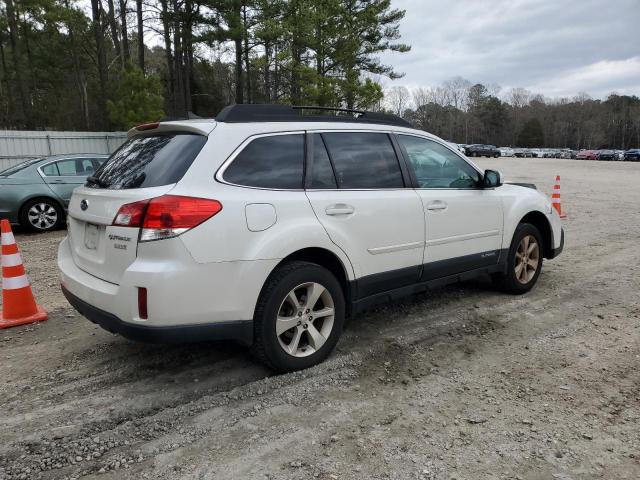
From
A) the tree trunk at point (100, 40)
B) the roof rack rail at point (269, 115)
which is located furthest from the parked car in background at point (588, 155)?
the roof rack rail at point (269, 115)

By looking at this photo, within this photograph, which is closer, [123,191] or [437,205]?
[123,191]

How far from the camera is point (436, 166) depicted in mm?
4445

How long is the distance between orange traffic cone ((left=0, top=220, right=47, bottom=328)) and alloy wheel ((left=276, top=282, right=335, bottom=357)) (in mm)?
2728

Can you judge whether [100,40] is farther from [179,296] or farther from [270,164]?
[179,296]

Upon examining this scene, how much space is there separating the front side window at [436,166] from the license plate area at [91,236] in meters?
2.52

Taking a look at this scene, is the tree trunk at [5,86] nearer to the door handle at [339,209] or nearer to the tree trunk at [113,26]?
the tree trunk at [113,26]

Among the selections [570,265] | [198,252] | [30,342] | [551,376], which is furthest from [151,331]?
[570,265]

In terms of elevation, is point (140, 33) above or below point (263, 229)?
above

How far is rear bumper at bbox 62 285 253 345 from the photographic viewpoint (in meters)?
2.84

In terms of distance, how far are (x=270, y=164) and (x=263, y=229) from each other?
1.63 ft

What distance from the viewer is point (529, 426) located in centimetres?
279

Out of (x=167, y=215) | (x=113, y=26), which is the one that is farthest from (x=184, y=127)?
(x=113, y=26)

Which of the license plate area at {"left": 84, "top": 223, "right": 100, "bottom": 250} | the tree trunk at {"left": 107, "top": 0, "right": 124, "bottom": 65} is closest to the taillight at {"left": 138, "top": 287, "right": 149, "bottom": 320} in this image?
the license plate area at {"left": 84, "top": 223, "right": 100, "bottom": 250}

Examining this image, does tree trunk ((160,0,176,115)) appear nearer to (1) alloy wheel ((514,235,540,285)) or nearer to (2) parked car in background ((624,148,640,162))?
(1) alloy wheel ((514,235,540,285))
